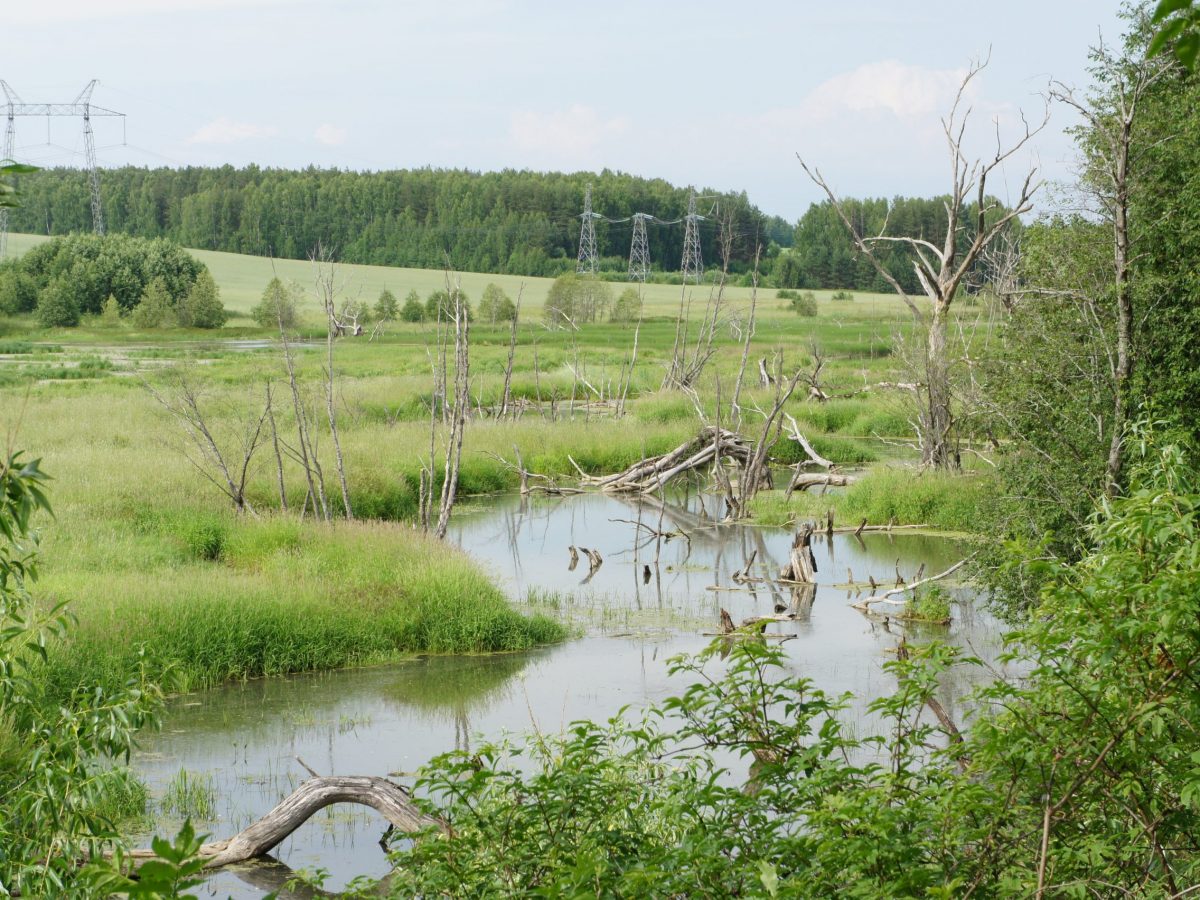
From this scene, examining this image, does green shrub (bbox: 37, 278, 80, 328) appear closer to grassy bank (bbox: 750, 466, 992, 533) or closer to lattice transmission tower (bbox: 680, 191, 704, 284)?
lattice transmission tower (bbox: 680, 191, 704, 284)

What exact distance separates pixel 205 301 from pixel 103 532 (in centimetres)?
4930

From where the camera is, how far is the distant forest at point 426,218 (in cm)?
→ 9306

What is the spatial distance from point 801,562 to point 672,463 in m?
8.08

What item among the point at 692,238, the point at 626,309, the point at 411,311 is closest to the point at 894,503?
the point at 626,309

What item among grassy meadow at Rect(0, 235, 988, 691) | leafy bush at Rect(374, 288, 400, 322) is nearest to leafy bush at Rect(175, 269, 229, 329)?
leafy bush at Rect(374, 288, 400, 322)

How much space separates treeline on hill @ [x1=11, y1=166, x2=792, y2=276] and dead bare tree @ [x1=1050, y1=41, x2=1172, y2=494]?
79.3m

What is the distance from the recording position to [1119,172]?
10.9 meters

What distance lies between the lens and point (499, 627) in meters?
13.6

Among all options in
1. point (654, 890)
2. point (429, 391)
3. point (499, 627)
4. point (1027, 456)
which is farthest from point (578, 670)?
point (429, 391)

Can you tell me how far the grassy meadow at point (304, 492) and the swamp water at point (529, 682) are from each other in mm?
568

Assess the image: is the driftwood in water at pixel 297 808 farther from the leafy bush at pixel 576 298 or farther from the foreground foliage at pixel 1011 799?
the leafy bush at pixel 576 298

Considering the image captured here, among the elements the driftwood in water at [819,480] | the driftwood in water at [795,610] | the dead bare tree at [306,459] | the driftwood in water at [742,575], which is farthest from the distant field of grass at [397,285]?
the driftwood in water at [795,610]

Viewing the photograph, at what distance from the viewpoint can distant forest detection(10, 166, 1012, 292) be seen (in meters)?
93.1

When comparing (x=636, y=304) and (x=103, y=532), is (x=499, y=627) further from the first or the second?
(x=636, y=304)
